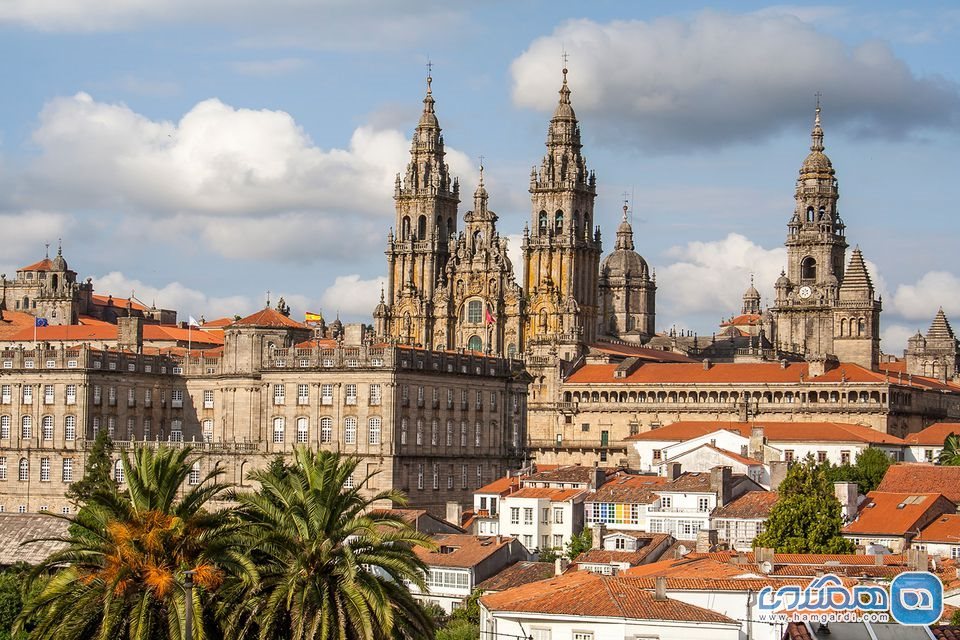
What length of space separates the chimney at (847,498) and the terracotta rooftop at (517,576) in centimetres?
1879

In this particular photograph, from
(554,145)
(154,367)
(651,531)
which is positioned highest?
(554,145)

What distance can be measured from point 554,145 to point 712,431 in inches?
2259

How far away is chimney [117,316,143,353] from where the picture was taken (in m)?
145

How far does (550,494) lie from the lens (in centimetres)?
10544

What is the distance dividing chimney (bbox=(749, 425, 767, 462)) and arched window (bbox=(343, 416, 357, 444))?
2607 centimetres

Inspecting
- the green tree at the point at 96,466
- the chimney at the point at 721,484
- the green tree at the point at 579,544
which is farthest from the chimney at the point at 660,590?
the green tree at the point at 96,466

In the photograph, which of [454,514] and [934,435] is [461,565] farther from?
[934,435]

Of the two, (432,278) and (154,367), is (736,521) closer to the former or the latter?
(154,367)

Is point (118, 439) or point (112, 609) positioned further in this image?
point (118, 439)

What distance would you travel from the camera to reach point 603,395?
158 m

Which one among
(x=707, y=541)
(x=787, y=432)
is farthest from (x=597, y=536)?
(x=787, y=432)

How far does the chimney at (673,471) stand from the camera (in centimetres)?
10619

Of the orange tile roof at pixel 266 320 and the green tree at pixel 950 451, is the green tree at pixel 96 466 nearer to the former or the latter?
the orange tile roof at pixel 266 320

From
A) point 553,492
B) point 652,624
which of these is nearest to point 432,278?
point 553,492
